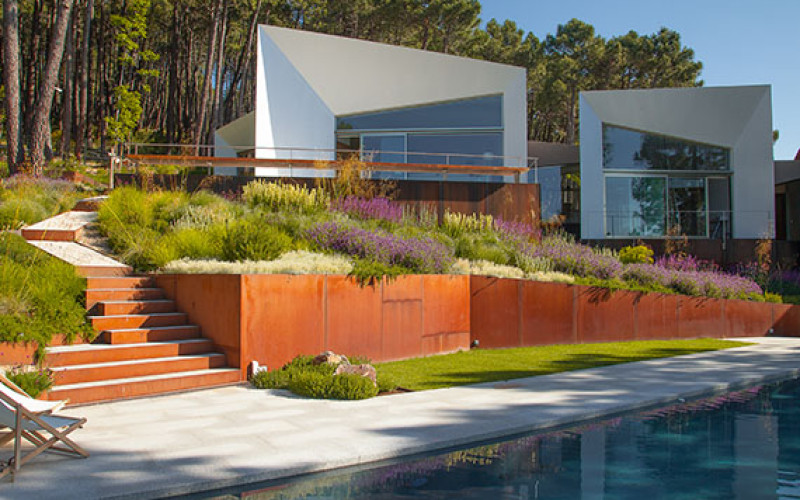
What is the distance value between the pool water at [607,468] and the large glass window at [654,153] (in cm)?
1648

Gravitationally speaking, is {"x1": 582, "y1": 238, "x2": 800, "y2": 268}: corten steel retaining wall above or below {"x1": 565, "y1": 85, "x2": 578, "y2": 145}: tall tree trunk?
below

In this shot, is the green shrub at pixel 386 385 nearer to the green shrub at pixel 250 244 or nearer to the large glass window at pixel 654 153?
the green shrub at pixel 250 244

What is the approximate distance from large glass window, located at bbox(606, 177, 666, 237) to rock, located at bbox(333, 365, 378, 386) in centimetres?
1572

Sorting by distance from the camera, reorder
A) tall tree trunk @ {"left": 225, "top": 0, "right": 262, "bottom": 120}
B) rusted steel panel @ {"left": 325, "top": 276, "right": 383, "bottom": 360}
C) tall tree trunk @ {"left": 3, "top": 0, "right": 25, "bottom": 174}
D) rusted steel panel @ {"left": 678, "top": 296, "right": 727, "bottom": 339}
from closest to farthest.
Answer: rusted steel panel @ {"left": 325, "top": 276, "right": 383, "bottom": 360} < rusted steel panel @ {"left": 678, "top": 296, "right": 727, "bottom": 339} < tall tree trunk @ {"left": 3, "top": 0, "right": 25, "bottom": 174} < tall tree trunk @ {"left": 225, "top": 0, "right": 262, "bottom": 120}

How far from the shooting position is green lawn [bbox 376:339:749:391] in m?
7.91

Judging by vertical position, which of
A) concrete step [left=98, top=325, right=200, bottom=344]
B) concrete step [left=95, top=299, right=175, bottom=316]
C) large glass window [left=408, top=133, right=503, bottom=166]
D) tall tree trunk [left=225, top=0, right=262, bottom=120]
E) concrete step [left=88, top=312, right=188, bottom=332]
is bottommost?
concrete step [left=98, top=325, right=200, bottom=344]

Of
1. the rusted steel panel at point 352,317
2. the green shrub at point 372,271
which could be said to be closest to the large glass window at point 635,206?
the green shrub at point 372,271

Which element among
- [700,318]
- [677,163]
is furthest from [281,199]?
[677,163]

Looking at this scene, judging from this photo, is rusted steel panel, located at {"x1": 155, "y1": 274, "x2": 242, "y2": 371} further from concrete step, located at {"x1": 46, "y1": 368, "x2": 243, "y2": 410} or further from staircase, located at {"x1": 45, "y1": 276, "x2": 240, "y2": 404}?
concrete step, located at {"x1": 46, "y1": 368, "x2": 243, "y2": 410}

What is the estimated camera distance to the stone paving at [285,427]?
411cm

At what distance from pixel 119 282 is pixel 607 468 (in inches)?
258

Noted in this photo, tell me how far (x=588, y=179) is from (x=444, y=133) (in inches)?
215

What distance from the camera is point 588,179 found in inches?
834

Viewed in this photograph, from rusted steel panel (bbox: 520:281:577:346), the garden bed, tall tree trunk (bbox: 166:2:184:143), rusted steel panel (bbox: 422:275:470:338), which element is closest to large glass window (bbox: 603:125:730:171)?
the garden bed
